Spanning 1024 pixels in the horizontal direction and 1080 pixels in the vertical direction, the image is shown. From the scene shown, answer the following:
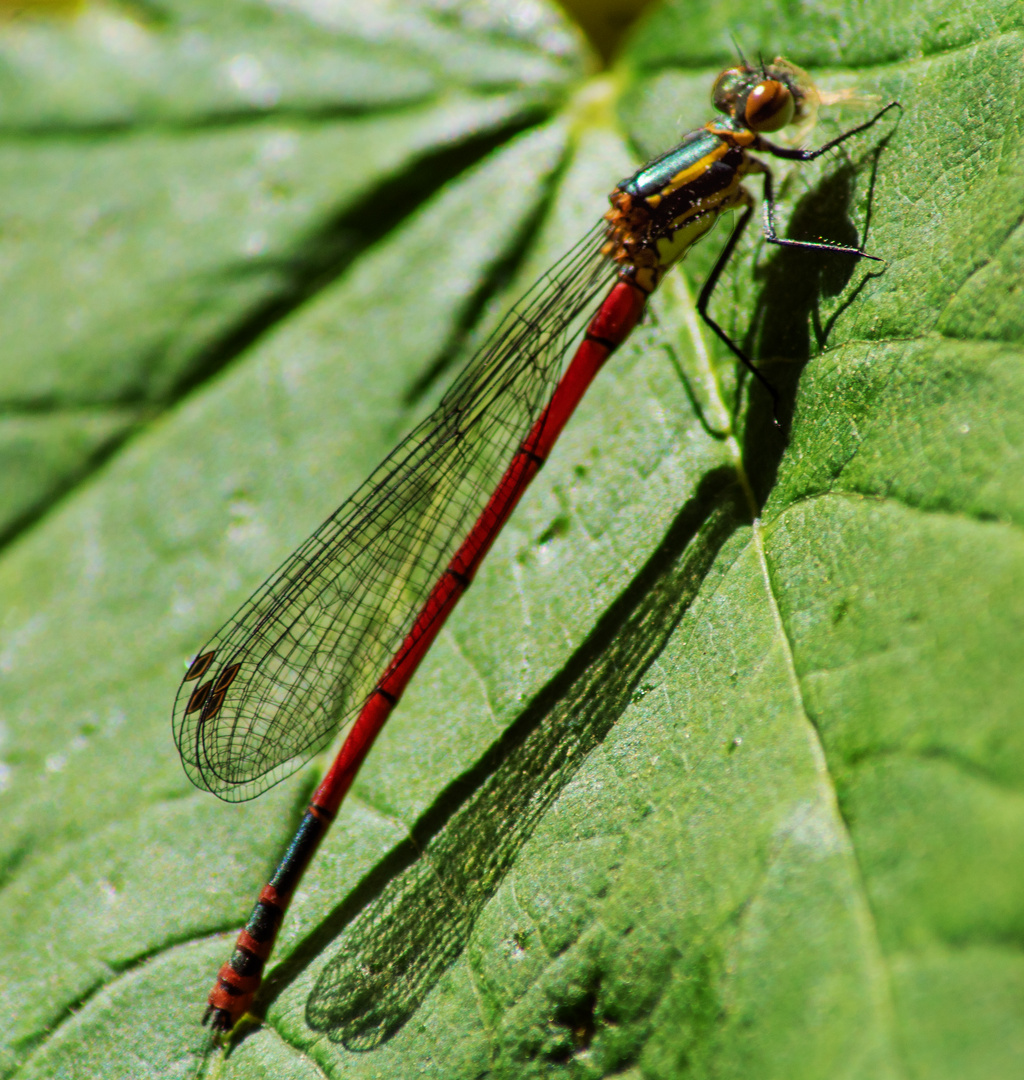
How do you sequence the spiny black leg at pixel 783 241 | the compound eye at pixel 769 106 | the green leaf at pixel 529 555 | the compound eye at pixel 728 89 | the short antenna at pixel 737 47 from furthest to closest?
the short antenna at pixel 737 47 → the compound eye at pixel 728 89 → the compound eye at pixel 769 106 → the spiny black leg at pixel 783 241 → the green leaf at pixel 529 555

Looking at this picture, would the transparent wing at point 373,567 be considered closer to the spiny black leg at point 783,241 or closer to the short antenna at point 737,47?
the spiny black leg at point 783,241

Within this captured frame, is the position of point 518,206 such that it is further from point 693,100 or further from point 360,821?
point 360,821

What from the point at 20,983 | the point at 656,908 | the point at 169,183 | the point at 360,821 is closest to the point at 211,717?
the point at 360,821

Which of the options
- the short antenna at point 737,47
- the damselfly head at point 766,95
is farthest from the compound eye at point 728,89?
the short antenna at point 737,47

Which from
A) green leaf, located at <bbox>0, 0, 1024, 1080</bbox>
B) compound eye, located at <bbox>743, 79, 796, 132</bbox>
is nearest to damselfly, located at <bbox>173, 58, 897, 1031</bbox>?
compound eye, located at <bbox>743, 79, 796, 132</bbox>

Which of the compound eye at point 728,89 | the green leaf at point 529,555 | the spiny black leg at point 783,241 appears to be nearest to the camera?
the green leaf at point 529,555

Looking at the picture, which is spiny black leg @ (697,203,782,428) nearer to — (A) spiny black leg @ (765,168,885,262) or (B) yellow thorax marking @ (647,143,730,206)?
(A) spiny black leg @ (765,168,885,262)

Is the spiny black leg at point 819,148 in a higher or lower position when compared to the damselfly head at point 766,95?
lower
